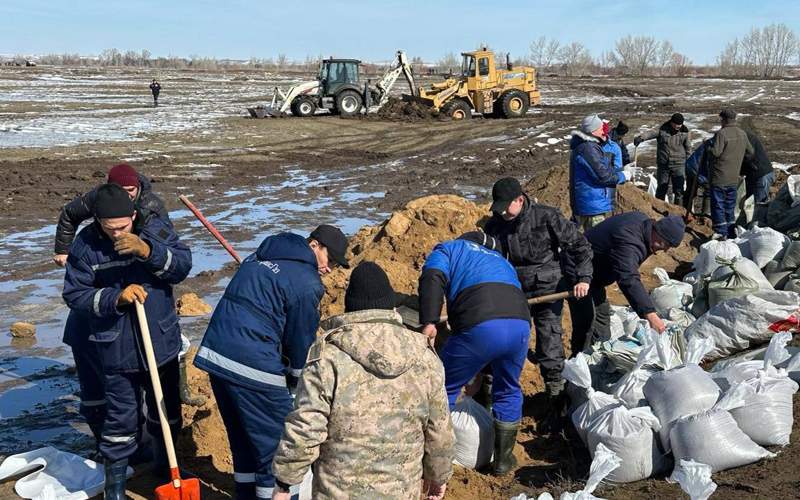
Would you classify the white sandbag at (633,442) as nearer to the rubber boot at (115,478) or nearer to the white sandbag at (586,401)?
the white sandbag at (586,401)

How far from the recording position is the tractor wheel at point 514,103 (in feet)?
83.0

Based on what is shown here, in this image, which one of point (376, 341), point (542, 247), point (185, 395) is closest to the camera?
point (376, 341)

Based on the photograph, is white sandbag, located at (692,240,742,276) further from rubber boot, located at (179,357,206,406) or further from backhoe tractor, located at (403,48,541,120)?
backhoe tractor, located at (403,48,541,120)

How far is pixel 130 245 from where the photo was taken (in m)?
3.65

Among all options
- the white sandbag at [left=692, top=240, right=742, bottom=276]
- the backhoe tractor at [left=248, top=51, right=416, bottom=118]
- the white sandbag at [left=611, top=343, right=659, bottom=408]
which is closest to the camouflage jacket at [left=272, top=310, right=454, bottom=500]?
the white sandbag at [left=611, top=343, right=659, bottom=408]

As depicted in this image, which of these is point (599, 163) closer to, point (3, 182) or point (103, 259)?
point (103, 259)

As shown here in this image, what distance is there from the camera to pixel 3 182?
14336 millimetres

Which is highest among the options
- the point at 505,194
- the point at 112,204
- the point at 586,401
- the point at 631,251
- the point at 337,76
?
the point at 337,76

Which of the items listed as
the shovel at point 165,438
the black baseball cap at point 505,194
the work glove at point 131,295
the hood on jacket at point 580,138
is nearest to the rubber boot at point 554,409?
the black baseball cap at point 505,194

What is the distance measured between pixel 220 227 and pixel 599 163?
20.3 feet

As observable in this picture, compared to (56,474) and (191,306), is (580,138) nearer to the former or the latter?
(191,306)

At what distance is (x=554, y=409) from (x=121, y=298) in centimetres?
261

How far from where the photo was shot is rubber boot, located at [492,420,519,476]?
4223 millimetres

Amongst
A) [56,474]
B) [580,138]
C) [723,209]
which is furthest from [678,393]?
[723,209]
